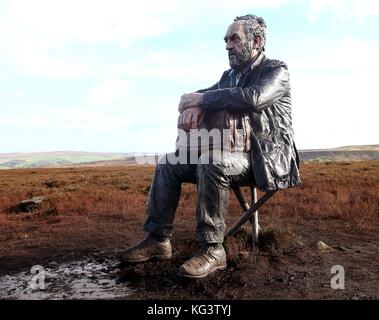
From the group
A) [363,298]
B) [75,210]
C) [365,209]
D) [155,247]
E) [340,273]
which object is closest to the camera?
[363,298]

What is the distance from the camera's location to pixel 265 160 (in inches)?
150

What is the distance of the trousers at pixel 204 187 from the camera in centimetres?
361

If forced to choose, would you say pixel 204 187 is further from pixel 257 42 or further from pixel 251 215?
pixel 257 42

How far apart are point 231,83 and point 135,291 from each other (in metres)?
2.27

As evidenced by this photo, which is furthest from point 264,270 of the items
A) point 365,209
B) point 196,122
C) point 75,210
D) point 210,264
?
point 75,210

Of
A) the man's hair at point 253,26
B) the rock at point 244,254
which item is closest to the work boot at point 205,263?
the rock at point 244,254

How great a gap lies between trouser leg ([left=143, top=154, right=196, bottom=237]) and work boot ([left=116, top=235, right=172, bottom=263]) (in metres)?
0.14

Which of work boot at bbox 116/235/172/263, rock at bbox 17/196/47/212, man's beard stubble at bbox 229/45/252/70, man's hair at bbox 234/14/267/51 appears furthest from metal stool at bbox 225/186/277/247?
rock at bbox 17/196/47/212

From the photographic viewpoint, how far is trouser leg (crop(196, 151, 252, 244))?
360 cm

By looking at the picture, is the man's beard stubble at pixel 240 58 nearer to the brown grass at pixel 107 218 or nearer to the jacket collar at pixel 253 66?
the jacket collar at pixel 253 66

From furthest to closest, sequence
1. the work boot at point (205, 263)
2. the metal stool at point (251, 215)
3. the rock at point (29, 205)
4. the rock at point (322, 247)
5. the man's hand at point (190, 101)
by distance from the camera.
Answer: the rock at point (29, 205) < the rock at point (322, 247) < the metal stool at point (251, 215) < the man's hand at point (190, 101) < the work boot at point (205, 263)

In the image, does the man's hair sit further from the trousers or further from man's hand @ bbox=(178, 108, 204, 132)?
the trousers

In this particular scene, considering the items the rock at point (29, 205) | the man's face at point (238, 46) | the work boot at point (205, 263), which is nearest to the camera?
the work boot at point (205, 263)
